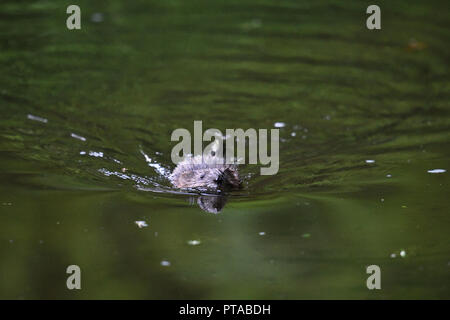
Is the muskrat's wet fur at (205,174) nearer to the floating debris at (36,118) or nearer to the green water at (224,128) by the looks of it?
the green water at (224,128)

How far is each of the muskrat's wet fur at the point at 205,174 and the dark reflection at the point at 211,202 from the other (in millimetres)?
143

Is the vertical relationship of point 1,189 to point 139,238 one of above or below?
above

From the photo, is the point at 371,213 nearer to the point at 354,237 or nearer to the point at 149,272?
the point at 354,237

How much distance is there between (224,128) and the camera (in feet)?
27.0

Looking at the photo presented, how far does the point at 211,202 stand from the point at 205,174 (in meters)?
0.41

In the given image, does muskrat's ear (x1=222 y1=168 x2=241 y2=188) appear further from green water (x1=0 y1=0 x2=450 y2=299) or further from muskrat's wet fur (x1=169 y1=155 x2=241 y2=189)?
green water (x1=0 y1=0 x2=450 y2=299)

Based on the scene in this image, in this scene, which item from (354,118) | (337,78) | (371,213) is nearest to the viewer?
(371,213)

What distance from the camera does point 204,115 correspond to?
334 inches

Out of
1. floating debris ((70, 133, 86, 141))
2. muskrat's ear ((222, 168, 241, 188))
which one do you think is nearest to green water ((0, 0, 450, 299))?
floating debris ((70, 133, 86, 141))

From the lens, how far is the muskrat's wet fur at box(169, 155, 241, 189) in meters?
6.29

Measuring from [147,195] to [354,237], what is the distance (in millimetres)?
2022

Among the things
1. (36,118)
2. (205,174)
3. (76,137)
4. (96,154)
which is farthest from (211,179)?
(36,118)

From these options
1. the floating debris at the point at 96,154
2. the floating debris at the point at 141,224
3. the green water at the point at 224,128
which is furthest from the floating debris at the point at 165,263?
the floating debris at the point at 96,154
